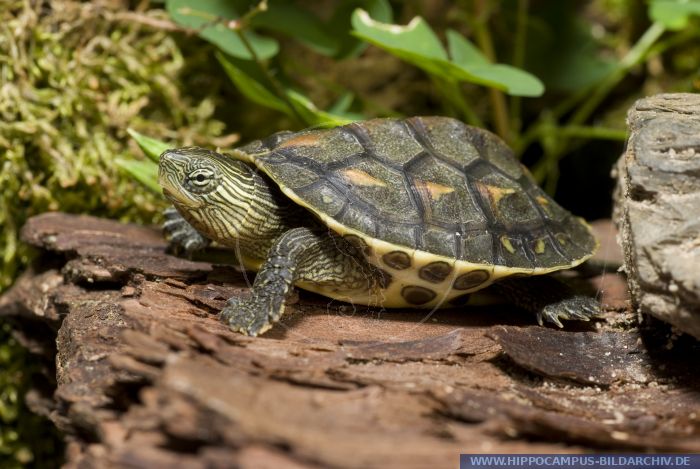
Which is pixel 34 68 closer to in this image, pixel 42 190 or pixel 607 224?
pixel 42 190

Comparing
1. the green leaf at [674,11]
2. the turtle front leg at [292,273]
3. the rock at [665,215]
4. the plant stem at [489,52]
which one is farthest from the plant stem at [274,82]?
the green leaf at [674,11]

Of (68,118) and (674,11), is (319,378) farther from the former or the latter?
(674,11)

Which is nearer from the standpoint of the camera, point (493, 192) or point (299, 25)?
point (493, 192)

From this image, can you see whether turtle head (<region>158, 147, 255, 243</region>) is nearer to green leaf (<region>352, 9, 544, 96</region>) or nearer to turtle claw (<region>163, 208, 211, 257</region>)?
turtle claw (<region>163, 208, 211, 257</region>)

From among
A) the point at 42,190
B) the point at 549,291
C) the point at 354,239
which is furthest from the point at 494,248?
the point at 42,190

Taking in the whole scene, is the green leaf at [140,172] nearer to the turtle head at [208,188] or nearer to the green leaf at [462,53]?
the turtle head at [208,188]

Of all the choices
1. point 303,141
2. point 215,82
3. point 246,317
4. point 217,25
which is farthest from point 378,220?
point 215,82

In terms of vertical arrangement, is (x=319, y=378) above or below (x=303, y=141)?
below
